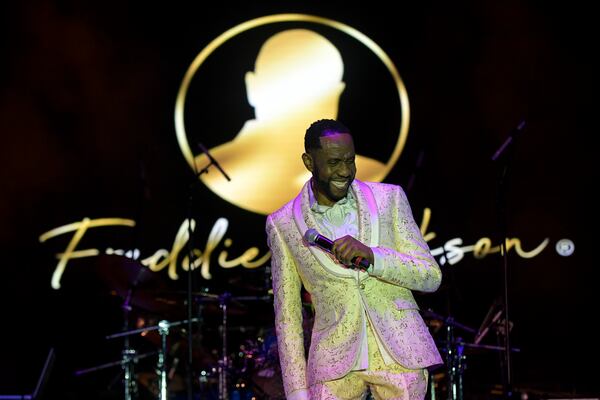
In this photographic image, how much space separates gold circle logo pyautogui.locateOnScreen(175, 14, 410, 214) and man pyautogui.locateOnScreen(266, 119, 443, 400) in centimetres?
506

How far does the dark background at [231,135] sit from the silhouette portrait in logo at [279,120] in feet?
0.47

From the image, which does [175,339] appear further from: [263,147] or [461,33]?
[461,33]

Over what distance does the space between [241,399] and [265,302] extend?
2.51 ft

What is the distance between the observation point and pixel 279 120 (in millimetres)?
8414

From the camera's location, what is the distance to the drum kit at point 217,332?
643cm

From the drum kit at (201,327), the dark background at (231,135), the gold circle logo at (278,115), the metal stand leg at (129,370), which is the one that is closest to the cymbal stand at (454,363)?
the drum kit at (201,327)

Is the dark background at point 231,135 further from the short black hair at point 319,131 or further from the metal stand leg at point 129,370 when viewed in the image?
the short black hair at point 319,131

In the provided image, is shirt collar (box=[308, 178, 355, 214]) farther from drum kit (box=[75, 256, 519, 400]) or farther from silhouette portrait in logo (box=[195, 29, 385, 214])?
silhouette portrait in logo (box=[195, 29, 385, 214])

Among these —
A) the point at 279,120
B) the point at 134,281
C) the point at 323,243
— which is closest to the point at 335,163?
the point at 323,243

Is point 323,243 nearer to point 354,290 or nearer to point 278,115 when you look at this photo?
point 354,290

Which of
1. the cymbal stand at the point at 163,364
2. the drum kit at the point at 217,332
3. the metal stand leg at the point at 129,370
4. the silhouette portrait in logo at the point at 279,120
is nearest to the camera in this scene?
the drum kit at the point at 217,332

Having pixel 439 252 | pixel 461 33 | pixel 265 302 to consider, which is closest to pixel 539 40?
pixel 461 33

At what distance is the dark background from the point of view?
8.31 metres

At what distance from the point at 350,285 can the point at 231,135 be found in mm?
5497
